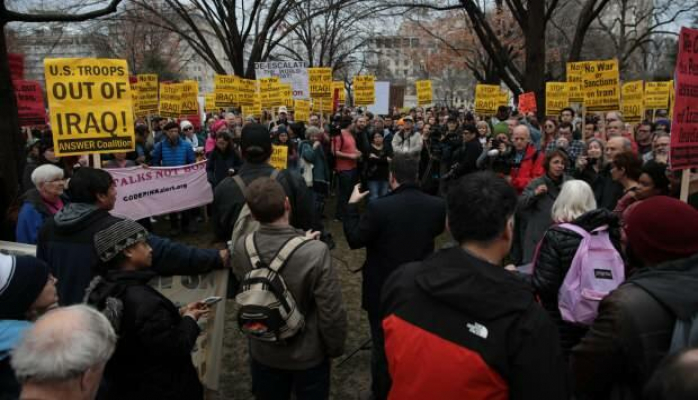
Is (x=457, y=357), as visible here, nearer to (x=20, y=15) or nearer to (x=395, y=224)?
(x=395, y=224)

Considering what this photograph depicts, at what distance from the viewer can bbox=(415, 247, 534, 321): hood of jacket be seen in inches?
62.9

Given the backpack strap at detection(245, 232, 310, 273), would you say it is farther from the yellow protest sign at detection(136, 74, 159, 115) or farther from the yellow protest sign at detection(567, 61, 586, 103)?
the yellow protest sign at detection(136, 74, 159, 115)

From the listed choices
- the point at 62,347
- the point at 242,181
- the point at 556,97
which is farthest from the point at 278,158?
the point at 556,97

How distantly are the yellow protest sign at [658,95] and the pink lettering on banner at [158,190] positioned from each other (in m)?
10.4

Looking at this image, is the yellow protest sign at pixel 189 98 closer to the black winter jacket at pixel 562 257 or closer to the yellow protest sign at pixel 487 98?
the yellow protest sign at pixel 487 98

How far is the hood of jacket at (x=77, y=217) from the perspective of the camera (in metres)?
3.03

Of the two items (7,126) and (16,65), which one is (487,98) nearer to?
(7,126)

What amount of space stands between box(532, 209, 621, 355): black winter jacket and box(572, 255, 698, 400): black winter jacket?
959 mm

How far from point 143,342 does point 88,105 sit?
3439mm

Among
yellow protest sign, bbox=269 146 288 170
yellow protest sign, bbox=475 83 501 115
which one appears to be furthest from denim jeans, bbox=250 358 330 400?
yellow protest sign, bbox=475 83 501 115

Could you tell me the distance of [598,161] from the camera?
6.29m

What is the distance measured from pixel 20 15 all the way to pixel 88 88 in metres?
3.97

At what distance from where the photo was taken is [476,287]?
163cm

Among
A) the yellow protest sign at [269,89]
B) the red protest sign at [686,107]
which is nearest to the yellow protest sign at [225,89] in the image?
the yellow protest sign at [269,89]
